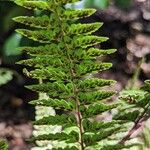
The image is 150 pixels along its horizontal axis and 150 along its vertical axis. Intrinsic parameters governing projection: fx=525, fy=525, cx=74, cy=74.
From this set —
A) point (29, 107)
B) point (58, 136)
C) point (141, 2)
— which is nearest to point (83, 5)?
point (29, 107)

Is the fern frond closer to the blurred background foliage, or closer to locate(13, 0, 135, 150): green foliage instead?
locate(13, 0, 135, 150): green foliage

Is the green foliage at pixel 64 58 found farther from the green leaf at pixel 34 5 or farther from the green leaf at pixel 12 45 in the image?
the green leaf at pixel 12 45

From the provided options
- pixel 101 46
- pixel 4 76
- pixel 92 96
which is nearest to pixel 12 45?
pixel 4 76

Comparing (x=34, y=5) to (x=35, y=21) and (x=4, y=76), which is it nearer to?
(x=35, y=21)

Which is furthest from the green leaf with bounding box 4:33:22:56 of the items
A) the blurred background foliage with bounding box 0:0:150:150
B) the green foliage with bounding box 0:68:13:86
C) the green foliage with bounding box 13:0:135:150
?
the green foliage with bounding box 13:0:135:150

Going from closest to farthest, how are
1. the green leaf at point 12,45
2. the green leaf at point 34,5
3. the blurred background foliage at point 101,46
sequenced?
the green leaf at point 34,5 < the green leaf at point 12,45 < the blurred background foliage at point 101,46

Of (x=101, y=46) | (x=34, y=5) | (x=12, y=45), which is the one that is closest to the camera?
(x=34, y=5)

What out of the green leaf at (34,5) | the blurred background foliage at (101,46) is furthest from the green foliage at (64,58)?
the blurred background foliage at (101,46)

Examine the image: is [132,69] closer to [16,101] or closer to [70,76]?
[16,101]
